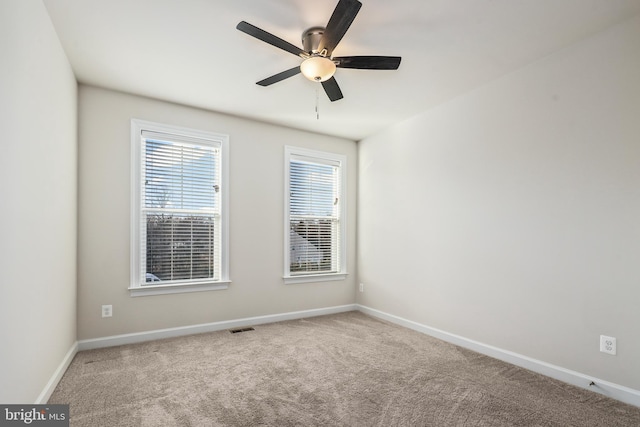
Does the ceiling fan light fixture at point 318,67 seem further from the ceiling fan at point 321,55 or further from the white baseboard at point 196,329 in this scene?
the white baseboard at point 196,329

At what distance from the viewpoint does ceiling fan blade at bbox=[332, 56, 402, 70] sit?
2.38 m

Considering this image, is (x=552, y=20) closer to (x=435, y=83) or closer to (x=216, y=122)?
(x=435, y=83)

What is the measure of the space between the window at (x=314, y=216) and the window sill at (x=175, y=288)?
0.91 metres

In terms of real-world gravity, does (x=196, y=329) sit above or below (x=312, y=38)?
below

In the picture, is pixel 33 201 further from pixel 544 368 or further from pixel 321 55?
pixel 544 368

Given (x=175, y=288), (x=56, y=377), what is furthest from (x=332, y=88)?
(x=56, y=377)

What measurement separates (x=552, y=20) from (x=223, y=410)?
3491mm

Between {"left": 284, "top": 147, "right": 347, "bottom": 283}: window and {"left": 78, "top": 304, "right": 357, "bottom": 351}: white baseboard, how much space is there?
0.46 m

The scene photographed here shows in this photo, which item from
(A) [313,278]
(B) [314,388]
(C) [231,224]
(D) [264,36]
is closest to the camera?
(D) [264,36]

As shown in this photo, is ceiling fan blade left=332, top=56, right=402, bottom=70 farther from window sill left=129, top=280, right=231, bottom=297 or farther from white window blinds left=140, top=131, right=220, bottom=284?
window sill left=129, top=280, right=231, bottom=297

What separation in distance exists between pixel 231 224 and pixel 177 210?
64 cm

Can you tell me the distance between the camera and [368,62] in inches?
96.4

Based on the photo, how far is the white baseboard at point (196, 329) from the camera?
3.35m

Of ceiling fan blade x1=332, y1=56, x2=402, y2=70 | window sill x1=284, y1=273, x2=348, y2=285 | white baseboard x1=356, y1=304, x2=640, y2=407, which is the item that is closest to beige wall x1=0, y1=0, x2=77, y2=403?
ceiling fan blade x1=332, y1=56, x2=402, y2=70
